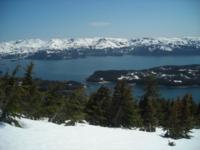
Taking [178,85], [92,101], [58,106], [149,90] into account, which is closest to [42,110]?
[58,106]

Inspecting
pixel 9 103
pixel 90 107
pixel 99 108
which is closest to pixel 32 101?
pixel 99 108

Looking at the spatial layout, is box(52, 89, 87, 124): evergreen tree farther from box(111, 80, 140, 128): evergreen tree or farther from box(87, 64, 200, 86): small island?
box(87, 64, 200, 86): small island

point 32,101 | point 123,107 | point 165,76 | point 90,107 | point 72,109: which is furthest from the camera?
point 165,76

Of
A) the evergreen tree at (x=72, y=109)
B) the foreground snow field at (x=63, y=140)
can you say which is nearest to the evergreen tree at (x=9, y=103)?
the foreground snow field at (x=63, y=140)

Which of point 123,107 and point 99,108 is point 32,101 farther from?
point 123,107

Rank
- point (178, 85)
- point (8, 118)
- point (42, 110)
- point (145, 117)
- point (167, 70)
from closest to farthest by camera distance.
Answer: point (8, 118)
point (42, 110)
point (145, 117)
point (178, 85)
point (167, 70)

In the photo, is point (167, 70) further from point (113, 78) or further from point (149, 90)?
point (149, 90)

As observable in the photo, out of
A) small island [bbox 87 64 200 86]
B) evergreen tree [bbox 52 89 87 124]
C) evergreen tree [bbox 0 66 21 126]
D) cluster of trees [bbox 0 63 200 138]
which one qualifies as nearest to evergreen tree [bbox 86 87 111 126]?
cluster of trees [bbox 0 63 200 138]
